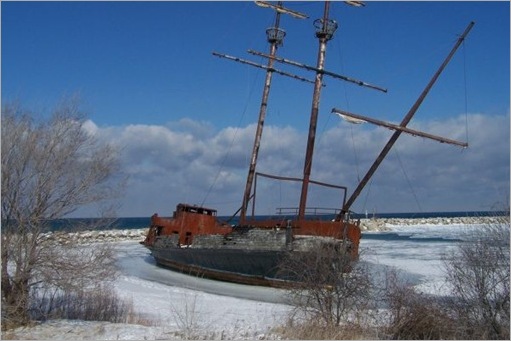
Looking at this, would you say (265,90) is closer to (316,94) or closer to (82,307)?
(316,94)

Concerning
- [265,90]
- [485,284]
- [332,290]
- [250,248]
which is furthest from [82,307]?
[265,90]

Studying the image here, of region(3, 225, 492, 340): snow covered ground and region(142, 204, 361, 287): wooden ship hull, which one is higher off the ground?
region(142, 204, 361, 287): wooden ship hull

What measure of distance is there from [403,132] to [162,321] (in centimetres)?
1443

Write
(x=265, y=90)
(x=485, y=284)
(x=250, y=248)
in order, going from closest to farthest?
1. (x=485, y=284)
2. (x=250, y=248)
3. (x=265, y=90)

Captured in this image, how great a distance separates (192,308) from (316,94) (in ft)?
44.1

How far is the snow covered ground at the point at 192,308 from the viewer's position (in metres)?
10.5

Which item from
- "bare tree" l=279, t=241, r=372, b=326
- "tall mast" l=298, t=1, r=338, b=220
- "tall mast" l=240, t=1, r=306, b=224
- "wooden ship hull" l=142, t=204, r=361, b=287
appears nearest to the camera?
"bare tree" l=279, t=241, r=372, b=326

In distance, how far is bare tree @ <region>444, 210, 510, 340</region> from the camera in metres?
10.3

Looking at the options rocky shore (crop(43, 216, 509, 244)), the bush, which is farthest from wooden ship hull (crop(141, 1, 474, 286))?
the bush

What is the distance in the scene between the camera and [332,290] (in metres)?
11.3

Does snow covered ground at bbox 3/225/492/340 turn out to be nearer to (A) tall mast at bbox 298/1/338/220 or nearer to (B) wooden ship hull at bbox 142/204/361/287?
(B) wooden ship hull at bbox 142/204/361/287

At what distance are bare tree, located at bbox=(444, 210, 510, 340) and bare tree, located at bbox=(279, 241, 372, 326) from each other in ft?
6.01

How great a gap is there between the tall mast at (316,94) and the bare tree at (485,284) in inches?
476

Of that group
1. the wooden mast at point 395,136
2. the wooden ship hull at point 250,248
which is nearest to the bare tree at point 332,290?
the wooden ship hull at point 250,248
